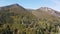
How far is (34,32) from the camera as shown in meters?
95.9

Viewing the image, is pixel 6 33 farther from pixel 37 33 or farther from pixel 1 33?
pixel 37 33

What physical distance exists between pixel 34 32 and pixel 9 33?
14.7 metres

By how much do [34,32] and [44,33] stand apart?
647 centimetres

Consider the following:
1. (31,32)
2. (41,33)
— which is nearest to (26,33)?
(31,32)

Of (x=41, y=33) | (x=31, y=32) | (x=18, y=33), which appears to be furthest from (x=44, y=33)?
(x=18, y=33)

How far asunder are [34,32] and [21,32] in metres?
7.90

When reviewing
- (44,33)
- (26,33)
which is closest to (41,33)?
(44,33)

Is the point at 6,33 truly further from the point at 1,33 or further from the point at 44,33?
the point at 44,33

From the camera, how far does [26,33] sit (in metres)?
95.4

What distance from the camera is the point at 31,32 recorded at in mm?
95750

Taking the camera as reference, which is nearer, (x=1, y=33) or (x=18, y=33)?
(x=1, y=33)

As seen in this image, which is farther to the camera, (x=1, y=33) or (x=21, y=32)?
(x=21, y=32)

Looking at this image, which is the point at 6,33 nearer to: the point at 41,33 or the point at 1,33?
the point at 1,33

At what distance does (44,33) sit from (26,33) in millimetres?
11079
